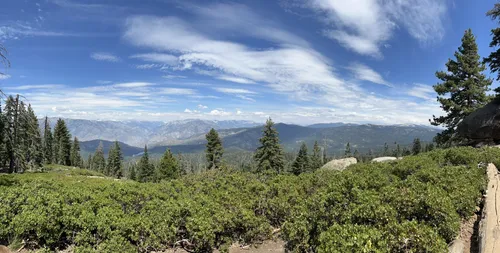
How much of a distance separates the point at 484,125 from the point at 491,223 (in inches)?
929

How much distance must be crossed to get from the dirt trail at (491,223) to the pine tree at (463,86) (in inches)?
967

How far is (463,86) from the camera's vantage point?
3027cm

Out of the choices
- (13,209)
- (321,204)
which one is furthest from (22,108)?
(321,204)

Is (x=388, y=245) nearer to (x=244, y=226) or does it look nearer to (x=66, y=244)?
(x=244, y=226)

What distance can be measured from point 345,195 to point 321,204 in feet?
3.25

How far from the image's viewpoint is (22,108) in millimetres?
48938

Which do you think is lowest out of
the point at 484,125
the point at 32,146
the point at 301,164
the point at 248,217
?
the point at 301,164

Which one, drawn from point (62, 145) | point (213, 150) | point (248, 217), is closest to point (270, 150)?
point (213, 150)

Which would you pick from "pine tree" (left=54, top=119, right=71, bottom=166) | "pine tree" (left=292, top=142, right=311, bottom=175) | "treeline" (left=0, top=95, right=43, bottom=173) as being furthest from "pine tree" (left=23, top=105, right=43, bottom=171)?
"pine tree" (left=292, top=142, right=311, bottom=175)

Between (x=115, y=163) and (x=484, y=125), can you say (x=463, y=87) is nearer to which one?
(x=484, y=125)

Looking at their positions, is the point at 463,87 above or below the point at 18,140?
above

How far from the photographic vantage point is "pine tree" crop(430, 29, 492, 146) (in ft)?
97.3

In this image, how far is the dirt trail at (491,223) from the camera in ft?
21.5

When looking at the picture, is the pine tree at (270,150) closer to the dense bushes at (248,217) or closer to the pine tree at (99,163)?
the dense bushes at (248,217)
